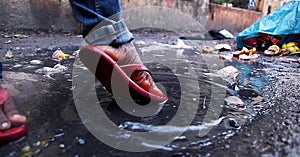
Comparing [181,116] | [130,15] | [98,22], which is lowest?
[181,116]

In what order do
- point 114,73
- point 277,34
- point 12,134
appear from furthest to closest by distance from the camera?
point 277,34 → point 114,73 → point 12,134

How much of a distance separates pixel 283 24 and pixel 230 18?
2.14m

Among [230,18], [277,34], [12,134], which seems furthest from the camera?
[230,18]

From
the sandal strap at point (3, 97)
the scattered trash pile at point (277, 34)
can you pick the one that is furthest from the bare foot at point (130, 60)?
the scattered trash pile at point (277, 34)

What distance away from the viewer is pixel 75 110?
0.98m

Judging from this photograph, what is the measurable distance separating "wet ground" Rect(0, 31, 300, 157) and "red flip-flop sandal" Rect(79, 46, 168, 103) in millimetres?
74

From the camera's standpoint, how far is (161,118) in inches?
36.9

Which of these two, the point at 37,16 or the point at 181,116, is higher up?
the point at 37,16

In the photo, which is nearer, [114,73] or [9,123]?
[9,123]

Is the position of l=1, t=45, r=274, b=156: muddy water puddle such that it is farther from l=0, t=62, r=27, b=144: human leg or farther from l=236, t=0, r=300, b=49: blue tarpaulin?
l=236, t=0, r=300, b=49: blue tarpaulin

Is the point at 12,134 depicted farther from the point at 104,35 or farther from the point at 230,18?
the point at 230,18

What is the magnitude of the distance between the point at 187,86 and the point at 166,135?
569 mm

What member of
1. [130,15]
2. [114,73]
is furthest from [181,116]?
[130,15]

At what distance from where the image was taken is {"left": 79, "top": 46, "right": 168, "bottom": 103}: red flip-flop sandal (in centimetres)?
97
